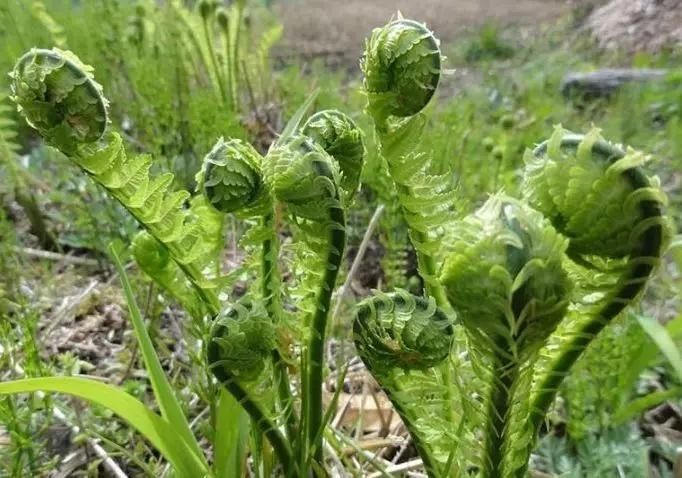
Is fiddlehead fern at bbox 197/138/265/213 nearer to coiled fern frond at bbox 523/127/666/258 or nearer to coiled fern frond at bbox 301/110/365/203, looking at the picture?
coiled fern frond at bbox 301/110/365/203

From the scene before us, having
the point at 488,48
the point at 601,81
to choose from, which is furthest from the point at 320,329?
the point at 488,48

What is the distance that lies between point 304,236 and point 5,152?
53.8 inches

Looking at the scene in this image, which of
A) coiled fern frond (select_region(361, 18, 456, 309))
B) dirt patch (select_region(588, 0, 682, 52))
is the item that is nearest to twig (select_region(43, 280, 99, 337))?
coiled fern frond (select_region(361, 18, 456, 309))

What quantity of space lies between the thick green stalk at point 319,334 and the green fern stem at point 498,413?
7.1 inches

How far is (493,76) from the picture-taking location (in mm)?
3971

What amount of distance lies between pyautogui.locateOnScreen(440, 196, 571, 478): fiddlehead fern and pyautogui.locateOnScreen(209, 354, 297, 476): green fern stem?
262 mm

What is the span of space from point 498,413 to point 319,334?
20cm

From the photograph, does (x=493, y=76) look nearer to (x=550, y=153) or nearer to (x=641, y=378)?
(x=641, y=378)

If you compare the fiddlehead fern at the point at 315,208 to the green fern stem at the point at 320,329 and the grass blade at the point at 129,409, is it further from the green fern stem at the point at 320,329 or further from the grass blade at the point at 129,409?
the grass blade at the point at 129,409

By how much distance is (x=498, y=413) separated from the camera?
663 mm

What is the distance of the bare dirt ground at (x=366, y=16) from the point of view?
5484 millimetres

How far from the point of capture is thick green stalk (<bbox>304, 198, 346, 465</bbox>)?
2.32 feet

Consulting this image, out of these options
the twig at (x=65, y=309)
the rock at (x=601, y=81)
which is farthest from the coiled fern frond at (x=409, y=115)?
the rock at (x=601, y=81)

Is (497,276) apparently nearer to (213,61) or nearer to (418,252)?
(418,252)
